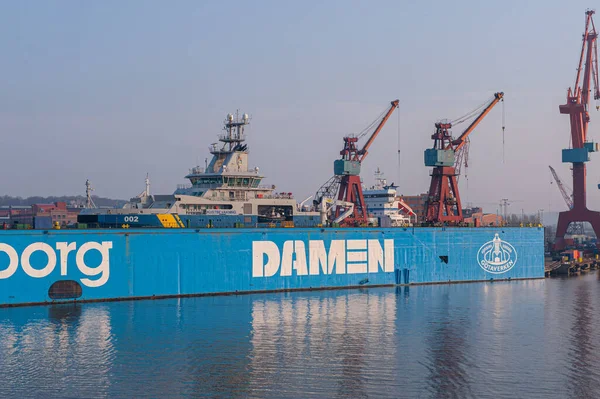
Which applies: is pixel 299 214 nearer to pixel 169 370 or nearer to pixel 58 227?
pixel 58 227

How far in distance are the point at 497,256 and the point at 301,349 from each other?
123ft

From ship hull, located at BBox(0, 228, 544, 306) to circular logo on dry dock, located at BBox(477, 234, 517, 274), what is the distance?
0.31ft

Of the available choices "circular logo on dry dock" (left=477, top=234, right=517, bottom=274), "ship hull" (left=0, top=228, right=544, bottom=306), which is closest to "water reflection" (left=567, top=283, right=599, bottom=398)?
"ship hull" (left=0, top=228, right=544, bottom=306)

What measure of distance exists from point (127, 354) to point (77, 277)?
1510 centimetres

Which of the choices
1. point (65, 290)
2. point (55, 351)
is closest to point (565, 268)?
point (65, 290)

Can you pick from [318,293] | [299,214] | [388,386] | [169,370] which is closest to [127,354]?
[169,370]

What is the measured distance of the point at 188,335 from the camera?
3947cm

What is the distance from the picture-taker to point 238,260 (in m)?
55.2

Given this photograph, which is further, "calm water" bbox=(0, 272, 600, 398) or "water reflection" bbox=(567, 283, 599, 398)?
"water reflection" bbox=(567, 283, 599, 398)

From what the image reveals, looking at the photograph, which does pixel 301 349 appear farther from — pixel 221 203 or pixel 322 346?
pixel 221 203

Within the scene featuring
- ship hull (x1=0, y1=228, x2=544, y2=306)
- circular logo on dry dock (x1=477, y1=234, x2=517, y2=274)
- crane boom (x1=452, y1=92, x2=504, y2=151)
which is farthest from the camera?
crane boom (x1=452, y1=92, x2=504, y2=151)

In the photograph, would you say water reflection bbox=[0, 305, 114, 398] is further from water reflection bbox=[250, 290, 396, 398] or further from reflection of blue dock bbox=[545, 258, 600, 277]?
reflection of blue dock bbox=[545, 258, 600, 277]

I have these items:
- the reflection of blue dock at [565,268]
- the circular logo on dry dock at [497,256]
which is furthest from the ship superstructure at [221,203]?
the reflection of blue dock at [565,268]

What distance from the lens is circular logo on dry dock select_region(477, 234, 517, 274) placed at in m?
68.3
